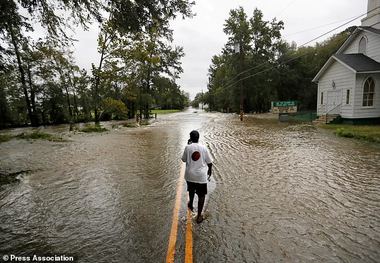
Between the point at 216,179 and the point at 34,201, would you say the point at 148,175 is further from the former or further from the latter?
the point at 34,201

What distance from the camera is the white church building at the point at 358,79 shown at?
787 inches

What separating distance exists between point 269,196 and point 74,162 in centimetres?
757

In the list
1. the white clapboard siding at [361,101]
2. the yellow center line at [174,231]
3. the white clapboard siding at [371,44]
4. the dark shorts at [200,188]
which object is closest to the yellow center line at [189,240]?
the yellow center line at [174,231]

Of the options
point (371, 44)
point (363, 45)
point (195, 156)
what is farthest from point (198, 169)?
point (363, 45)

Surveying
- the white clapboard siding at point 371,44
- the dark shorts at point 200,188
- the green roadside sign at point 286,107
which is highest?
the white clapboard siding at point 371,44

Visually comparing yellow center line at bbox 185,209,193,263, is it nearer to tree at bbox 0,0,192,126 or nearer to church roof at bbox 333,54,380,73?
tree at bbox 0,0,192,126

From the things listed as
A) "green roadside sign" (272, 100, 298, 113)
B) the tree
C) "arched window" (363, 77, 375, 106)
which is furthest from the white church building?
the tree

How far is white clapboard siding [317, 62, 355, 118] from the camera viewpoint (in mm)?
20594

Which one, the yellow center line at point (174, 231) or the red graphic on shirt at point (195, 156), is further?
the red graphic on shirt at point (195, 156)

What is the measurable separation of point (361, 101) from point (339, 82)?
9.21ft

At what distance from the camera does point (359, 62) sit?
67.4ft

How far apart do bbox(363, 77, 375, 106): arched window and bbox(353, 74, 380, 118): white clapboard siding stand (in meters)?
0.25

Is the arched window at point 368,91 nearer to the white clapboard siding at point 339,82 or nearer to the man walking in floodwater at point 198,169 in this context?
the white clapboard siding at point 339,82

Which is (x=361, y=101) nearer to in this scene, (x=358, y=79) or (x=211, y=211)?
(x=358, y=79)
